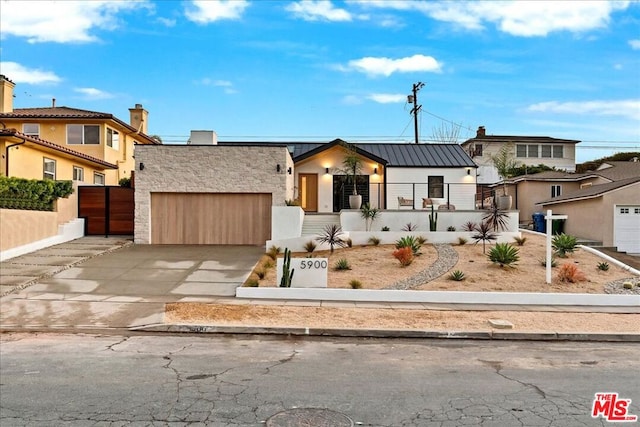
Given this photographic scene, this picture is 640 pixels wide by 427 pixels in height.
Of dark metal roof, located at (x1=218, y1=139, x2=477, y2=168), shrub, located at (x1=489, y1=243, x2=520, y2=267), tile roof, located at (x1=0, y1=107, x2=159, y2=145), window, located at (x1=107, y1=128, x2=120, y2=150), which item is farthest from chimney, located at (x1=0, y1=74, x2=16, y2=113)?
shrub, located at (x1=489, y1=243, x2=520, y2=267)

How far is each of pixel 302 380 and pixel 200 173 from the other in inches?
614

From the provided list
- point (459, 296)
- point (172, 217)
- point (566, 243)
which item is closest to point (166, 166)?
point (172, 217)

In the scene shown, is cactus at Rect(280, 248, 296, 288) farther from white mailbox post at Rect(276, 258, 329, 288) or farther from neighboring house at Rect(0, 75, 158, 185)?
neighboring house at Rect(0, 75, 158, 185)

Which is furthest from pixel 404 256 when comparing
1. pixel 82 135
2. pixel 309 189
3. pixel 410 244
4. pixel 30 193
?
pixel 82 135

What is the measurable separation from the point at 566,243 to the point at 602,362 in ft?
35.4

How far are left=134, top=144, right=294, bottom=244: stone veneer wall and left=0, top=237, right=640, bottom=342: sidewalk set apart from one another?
2498 mm

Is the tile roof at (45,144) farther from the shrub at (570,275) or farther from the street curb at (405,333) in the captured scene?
the shrub at (570,275)

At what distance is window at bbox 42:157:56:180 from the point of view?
2324 centimetres

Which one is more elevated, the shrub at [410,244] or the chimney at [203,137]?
the chimney at [203,137]

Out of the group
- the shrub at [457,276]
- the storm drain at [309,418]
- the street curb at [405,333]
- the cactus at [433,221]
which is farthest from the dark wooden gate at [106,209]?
the storm drain at [309,418]

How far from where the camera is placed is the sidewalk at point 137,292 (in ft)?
31.1

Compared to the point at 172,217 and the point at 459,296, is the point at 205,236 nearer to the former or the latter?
the point at 172,217

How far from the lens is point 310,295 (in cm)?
1280

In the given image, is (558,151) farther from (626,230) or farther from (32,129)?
(32,129)
